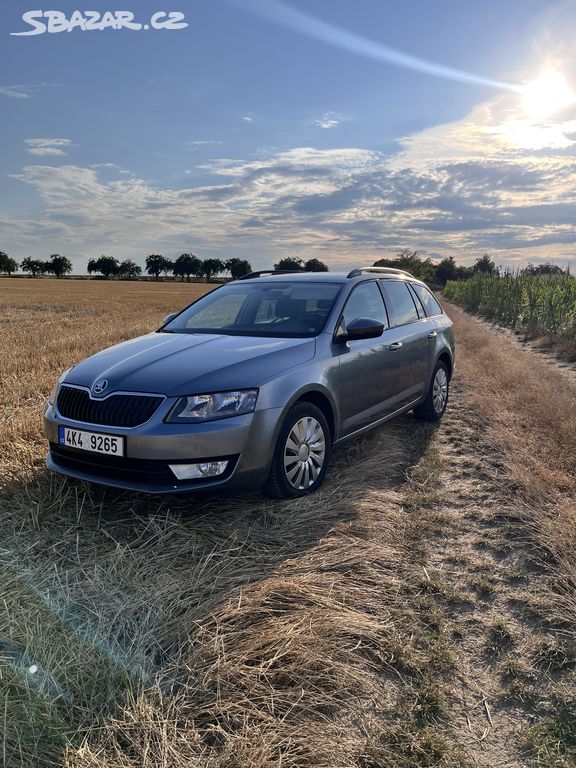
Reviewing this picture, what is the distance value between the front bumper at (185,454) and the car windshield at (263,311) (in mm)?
1117

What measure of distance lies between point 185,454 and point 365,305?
7.99ft

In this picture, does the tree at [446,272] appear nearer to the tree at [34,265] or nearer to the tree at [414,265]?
the tree at [414,265]

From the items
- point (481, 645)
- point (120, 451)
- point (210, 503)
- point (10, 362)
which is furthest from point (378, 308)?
point (10, 362)

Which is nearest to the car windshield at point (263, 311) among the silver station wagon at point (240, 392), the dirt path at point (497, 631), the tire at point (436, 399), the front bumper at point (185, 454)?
the silver station wagon at point (240, 392)

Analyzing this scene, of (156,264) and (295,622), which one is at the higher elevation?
(156,264)

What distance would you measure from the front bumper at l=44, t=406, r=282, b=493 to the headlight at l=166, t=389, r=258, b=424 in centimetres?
4

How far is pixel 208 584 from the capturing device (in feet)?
10.3

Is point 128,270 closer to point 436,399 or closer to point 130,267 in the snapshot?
point 130,267

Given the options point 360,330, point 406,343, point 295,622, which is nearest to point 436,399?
point 406,343

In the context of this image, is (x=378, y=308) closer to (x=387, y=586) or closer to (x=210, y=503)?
(x=210, y=503)

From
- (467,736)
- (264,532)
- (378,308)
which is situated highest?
(378,308)

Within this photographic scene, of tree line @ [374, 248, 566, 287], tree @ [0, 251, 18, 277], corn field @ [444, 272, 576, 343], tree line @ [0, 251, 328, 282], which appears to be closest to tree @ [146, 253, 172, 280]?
tree line @ [0, 251, 328, 282]

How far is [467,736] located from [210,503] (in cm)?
226

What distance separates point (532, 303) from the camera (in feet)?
61.1
